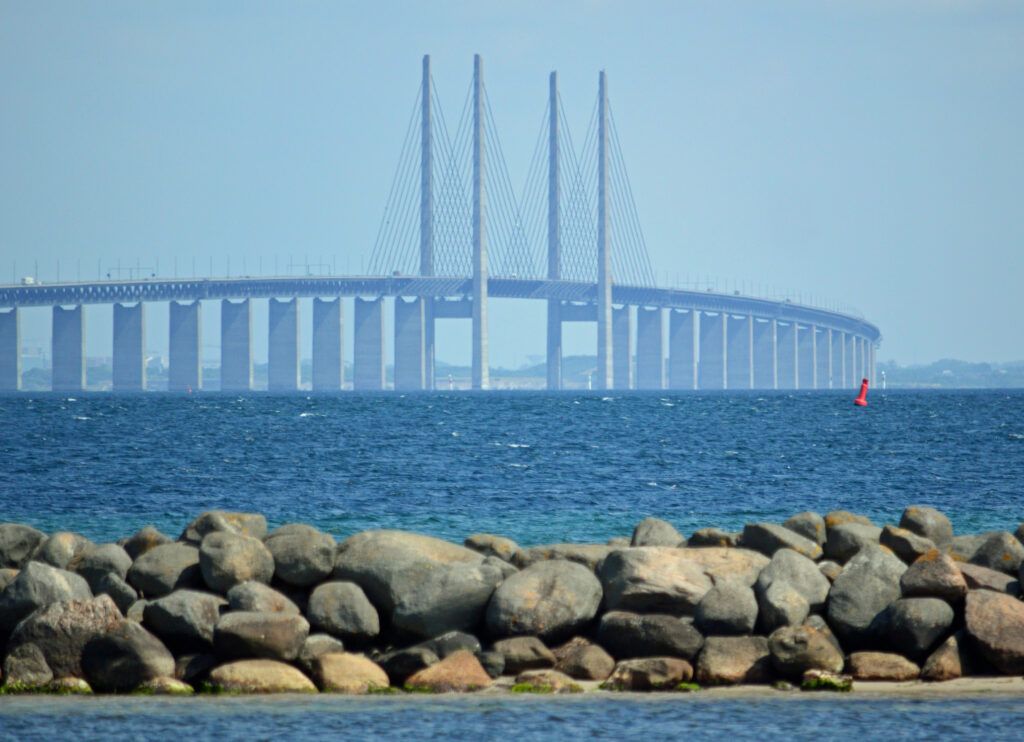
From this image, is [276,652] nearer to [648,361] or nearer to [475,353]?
[475,353]

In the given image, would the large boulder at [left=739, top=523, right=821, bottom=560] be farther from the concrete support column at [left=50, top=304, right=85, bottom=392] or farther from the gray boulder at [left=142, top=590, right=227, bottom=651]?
the concrete support column at [left=50, top=304, right=85, bottom=392]

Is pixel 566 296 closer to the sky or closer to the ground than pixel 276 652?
closer to the sky

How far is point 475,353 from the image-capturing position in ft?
302

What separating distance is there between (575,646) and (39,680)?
9.20ft

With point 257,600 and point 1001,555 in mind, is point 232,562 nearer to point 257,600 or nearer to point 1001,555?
point 257,600

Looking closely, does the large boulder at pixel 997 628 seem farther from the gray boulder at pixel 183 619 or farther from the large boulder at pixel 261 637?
the gray boulder at pixel 183 619

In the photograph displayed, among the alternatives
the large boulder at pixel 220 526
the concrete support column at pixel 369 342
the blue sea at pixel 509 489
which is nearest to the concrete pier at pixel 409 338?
the concrete support column at pixel 369 342

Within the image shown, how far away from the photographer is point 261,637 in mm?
8758

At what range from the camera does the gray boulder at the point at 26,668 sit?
8.70 m

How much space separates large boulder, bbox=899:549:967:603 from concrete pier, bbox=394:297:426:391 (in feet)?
288

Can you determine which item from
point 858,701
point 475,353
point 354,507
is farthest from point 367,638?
point 475,353

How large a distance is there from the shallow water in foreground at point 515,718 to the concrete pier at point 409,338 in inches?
3483

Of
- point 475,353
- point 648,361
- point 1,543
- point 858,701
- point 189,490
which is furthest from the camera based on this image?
point 648,361

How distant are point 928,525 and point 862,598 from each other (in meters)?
2.20
